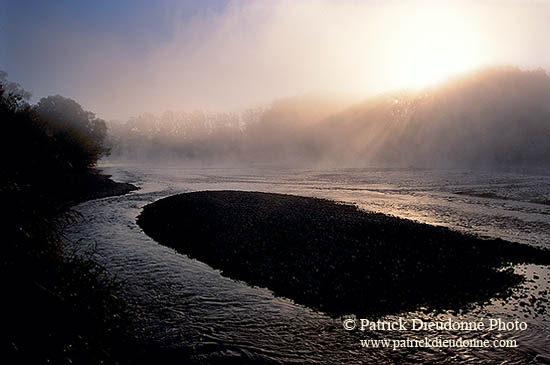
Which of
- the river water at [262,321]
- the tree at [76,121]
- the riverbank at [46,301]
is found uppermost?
the tree at [76,121]

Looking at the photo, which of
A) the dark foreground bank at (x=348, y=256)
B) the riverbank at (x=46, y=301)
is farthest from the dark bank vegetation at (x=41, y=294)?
the dark foreground bank at (x=348, y=256)

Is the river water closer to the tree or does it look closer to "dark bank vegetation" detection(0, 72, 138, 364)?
"dark bank vegetation" detection(0, 72, 138, 364)

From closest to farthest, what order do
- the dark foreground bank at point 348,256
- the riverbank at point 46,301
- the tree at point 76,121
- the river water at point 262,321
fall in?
the riverbank at point 46,301
the river water at point 262,321
the dark foreground bank at point 348,256
the tree at point 76,121

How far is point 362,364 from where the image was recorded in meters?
12.2

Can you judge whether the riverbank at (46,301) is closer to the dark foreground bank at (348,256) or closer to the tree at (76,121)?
the dark foreground bank at (348,256)

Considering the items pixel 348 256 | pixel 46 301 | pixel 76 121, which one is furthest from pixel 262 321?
pixel 76 121

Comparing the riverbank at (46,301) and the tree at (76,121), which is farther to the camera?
the tree at (76,121)

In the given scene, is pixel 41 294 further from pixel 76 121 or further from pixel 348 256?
pixel 76 121

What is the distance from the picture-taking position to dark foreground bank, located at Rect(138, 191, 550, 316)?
17.5 meters

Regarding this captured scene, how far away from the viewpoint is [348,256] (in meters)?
22.0

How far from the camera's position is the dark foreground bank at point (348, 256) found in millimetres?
17531

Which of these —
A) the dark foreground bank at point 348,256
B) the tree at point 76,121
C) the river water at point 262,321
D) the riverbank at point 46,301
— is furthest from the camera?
the tree at point 76,121

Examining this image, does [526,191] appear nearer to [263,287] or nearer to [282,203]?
[282,203]

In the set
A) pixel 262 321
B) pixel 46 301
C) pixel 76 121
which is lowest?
pixel 262 321
